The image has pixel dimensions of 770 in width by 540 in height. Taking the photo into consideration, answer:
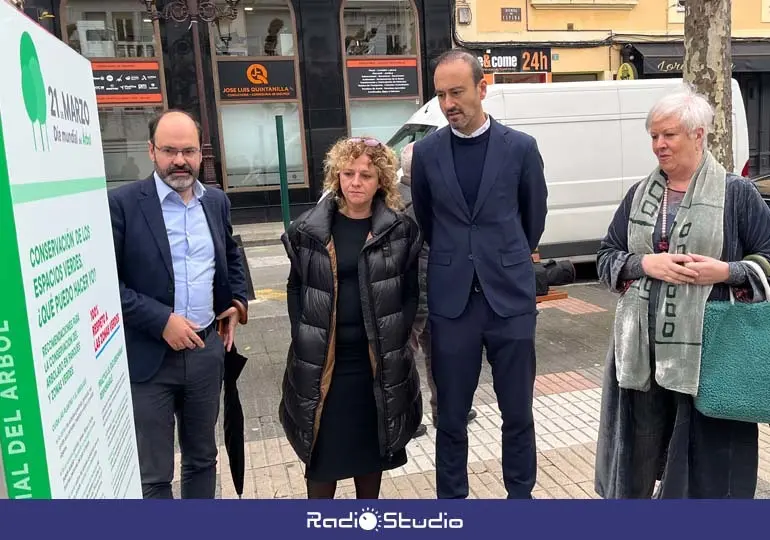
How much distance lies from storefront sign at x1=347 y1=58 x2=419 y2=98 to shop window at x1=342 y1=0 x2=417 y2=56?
0.25 meters

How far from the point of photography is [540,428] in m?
4.05

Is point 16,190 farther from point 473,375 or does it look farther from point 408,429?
point 473,375

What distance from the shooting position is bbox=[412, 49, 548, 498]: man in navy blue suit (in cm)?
277

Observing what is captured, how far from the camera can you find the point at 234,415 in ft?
9.57

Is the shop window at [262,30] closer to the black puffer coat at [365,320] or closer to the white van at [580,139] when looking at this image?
the white van at [580,139]

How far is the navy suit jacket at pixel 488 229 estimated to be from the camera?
9.09ft

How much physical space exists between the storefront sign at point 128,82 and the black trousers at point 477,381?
12909mm

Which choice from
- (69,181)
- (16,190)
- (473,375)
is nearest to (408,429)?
(473,375)

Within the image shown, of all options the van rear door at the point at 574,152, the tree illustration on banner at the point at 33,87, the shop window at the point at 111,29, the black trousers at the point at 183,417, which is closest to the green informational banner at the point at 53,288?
the tree illustration on banner at the point at 33,87

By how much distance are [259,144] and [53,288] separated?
562 inches

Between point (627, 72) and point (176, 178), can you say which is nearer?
point (176, 178)

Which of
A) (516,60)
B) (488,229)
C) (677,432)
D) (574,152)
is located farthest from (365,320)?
(516,60)

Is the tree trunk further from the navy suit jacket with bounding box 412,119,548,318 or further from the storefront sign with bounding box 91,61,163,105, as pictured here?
the storefront sign with bounding box 91,61,163,105

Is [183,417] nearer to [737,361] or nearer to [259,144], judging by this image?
[737,361]
